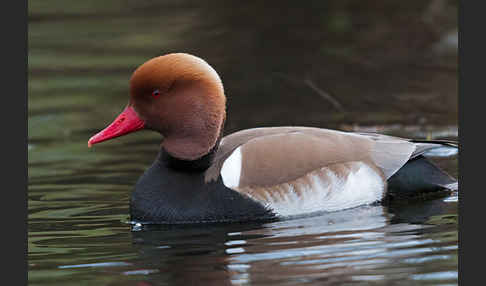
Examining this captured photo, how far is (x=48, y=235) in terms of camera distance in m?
7.09

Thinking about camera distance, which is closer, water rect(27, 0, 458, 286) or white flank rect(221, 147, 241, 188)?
water rect(27, 0, 458, 286)

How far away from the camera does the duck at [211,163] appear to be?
23.4 feet

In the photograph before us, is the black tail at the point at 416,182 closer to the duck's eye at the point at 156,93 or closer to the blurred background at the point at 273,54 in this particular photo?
the duck's eye at the point at 156,93

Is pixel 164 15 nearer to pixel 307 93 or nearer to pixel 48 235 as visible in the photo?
pixel 307 93

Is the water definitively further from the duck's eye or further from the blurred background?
the duck's eye

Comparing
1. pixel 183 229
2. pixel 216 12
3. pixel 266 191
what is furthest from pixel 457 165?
pixel 216 12

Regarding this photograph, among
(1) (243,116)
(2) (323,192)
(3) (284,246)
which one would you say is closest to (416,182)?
(2) (323,192)

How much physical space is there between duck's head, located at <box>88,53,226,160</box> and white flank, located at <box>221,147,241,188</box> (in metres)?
0.17

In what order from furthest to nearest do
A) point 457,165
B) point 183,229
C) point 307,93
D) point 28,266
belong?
point 307,93 < point 457,165 < point 183,229 < point 28,266

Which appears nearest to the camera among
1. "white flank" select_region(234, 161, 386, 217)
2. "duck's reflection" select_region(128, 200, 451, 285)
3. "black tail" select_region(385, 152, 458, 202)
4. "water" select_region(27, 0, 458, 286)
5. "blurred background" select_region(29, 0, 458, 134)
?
"duck's reflection" select_region(128, 200, 451, 285)

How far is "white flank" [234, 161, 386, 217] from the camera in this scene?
→ 7.20m

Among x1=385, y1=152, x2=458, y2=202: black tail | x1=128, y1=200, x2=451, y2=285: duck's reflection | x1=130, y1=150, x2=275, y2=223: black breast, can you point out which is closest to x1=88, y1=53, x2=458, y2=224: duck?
x1=130, y1=150, x2=275, y2=223: black breast

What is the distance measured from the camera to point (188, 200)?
7.15 meters

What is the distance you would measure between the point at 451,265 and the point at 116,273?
1.96 m
